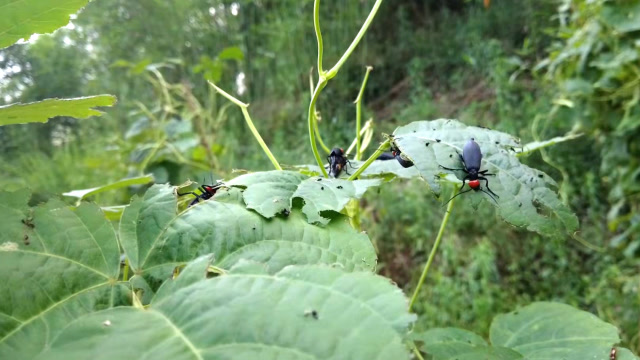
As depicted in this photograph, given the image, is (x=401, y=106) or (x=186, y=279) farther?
(x=401, y=106)

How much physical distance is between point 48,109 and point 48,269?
0.42 feet

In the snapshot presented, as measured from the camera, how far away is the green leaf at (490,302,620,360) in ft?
1.32

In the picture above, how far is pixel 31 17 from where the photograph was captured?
0.36 meters

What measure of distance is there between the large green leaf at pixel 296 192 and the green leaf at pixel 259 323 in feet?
0.36

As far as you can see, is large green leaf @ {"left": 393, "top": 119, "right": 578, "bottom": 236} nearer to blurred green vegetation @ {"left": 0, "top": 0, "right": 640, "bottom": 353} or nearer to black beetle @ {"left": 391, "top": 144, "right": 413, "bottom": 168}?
black beetle @ {"left": 391, "top": 144, "right": 413, "bottom": 168}

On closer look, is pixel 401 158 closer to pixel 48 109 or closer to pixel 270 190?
pixel 270 190

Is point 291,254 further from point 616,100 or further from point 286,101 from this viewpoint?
point 286,101

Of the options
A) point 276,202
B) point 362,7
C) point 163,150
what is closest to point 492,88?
point 362,7

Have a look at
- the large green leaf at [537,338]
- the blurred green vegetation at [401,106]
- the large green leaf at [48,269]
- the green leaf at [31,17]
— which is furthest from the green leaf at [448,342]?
the blurred green vegetation at [401,106]

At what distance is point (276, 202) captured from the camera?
37 centimetres

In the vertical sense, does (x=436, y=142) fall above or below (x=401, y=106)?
above

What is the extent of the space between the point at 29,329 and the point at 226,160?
1.75 metres

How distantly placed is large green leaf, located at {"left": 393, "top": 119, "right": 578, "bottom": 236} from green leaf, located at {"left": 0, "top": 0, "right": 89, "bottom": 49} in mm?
266

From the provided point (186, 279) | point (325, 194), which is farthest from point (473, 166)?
point (186, 279)
